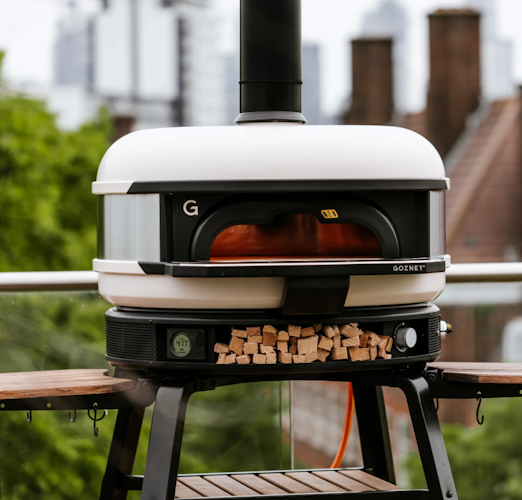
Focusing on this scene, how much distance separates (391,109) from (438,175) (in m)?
26.7

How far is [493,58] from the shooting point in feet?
89.4

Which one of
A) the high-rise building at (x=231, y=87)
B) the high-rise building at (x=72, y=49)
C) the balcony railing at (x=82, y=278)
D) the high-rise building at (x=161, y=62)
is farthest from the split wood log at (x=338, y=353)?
the high-rise building at (x=231, y=87)

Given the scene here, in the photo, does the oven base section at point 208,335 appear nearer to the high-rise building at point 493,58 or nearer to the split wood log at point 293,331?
the split wood log at point 293,331

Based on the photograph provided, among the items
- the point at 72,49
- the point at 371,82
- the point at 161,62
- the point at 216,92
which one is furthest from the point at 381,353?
the point at 216,92

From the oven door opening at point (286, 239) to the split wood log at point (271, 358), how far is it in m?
0.26

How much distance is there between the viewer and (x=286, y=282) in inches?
90.9

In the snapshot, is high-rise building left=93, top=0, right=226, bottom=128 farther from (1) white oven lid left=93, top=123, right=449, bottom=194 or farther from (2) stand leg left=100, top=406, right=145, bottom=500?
(1) white oven lid left=93, top=123, right=449, bottom=194

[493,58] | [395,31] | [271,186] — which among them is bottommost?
[271,186]

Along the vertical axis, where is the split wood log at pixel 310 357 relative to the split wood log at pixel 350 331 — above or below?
below

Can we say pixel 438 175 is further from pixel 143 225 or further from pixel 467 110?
pixel 467 110

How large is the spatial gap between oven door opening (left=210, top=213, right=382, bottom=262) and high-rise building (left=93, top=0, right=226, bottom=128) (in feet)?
89.7

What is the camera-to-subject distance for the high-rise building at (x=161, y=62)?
97.9ft

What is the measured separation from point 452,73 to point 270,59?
1018 inches

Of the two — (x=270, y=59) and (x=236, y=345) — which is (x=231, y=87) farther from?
(x=236, y=345)
